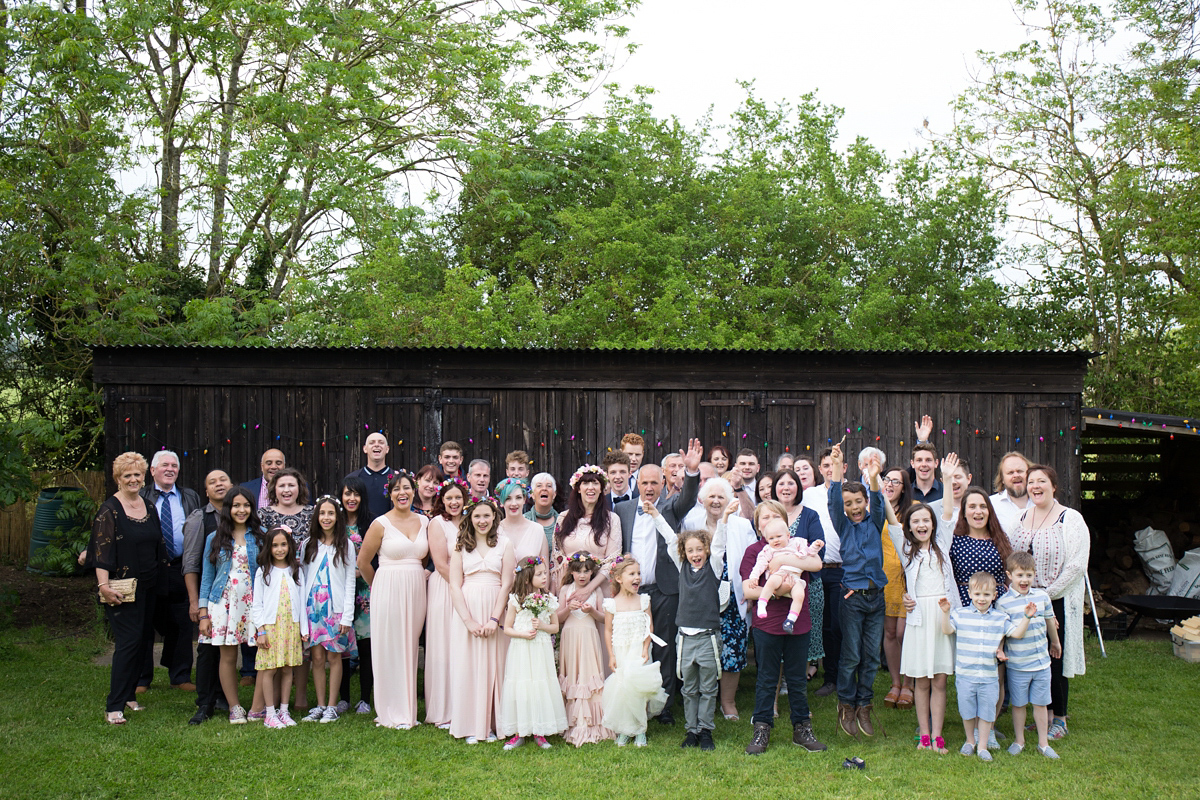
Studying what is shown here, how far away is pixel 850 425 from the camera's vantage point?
9.30 meters

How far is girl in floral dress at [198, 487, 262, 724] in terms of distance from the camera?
5965mm

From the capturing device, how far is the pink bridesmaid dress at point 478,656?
5.72 meters

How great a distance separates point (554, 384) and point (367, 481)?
2808 mm

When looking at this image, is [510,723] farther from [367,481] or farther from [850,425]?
[850,425]

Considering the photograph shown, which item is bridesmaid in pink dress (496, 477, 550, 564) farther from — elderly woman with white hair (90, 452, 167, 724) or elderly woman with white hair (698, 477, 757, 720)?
elderly woman with white hair (90, 452, 167, 724)

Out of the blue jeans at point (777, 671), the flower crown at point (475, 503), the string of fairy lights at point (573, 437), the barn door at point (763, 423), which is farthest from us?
the barn door at point (763, 423)

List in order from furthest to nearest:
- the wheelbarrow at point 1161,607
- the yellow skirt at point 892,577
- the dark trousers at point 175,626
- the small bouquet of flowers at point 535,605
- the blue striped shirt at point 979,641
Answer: the wheelbarrow at point 1161,607, the dark trousers at point 175,626, the yellow skirt at point 892,577, the small bouquet of flowers at point 535,605, the blue striped shirt at point 979,641

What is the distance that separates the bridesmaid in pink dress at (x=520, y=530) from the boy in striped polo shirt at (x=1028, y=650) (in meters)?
2.97

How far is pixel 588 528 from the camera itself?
6.04 metres

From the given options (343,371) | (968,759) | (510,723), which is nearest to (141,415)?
(343,371)

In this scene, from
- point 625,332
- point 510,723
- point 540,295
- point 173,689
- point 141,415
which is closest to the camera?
point 510,723

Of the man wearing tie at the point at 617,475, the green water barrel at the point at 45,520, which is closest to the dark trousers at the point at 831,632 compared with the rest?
the man wearing tie at the point at 617,475

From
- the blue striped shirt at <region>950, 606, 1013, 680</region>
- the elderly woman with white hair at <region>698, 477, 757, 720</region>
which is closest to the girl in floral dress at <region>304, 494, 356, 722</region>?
the elderly woman with white hair at <region>698, 477, 757, 720</region>

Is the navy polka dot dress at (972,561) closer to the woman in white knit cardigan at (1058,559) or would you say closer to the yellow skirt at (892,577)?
the woman in white knit cardigan at (1058,559)
